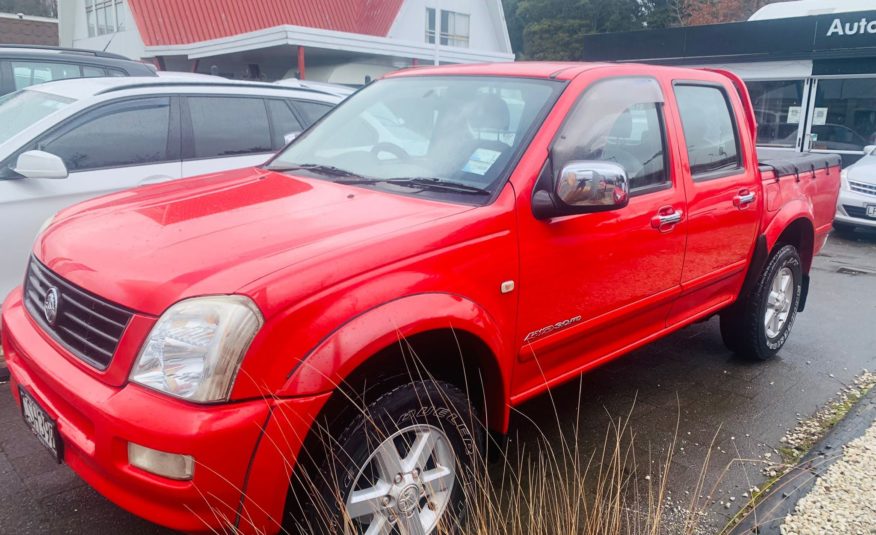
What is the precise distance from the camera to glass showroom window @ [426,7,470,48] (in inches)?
987

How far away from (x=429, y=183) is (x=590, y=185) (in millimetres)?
665

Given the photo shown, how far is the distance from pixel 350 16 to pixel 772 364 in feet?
73.5

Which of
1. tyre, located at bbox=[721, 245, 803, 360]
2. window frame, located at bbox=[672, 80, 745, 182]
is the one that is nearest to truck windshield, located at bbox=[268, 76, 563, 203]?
window frame, located at bbox=[672, 80, 745, 182]

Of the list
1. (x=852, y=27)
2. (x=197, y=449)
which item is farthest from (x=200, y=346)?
(x=852, y=27)

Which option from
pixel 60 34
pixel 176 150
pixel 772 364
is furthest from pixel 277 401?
pixel 60 34

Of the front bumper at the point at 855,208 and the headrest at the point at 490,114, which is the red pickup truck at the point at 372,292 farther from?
the front bumper at the point at 855,208

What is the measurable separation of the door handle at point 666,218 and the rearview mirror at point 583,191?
643 mm

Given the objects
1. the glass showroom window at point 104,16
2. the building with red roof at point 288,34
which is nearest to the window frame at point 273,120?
the building with red roof at point 288,34

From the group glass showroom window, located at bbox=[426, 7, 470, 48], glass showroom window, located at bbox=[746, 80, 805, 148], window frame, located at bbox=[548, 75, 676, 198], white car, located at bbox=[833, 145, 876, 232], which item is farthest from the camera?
glass showroom window, located at bbox=[426, 7, 470, 48]

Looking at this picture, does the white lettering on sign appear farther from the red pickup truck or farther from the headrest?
the headrest

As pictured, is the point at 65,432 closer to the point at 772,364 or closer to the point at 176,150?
the point at 176,150

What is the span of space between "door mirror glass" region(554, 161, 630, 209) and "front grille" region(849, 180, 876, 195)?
27.4 ft

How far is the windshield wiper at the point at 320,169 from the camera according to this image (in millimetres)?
3201

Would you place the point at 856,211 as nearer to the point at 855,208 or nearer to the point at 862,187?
the point at 855,208
